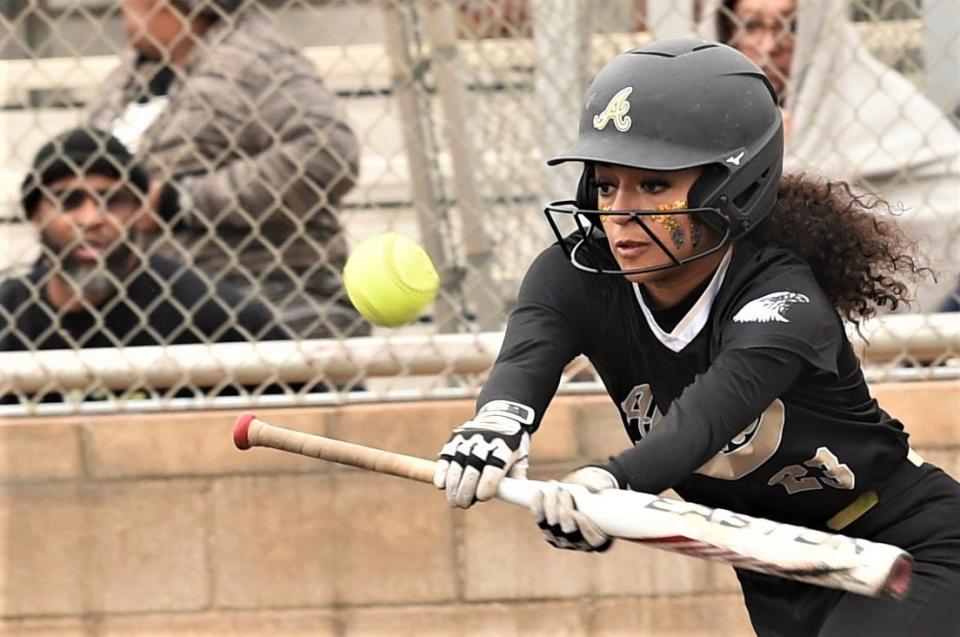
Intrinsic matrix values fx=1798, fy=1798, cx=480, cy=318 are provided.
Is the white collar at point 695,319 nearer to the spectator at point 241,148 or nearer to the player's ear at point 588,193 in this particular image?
the player's ear at point 588,193

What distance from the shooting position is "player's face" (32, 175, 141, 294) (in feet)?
16.4

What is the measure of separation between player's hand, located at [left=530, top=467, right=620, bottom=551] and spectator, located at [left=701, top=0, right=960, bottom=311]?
2.10m

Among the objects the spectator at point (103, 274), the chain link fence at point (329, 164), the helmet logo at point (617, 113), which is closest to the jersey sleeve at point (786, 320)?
the helmet logo at point (617, 113)

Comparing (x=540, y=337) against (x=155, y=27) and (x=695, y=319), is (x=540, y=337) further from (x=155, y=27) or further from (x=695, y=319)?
(x=155, y=27)

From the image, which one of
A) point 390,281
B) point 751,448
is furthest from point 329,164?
point 751,448

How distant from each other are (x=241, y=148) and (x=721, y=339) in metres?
2.11

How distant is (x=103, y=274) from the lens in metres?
5.04

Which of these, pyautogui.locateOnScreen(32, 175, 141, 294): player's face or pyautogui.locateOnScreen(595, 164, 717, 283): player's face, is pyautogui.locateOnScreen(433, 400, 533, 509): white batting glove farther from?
pyautogui.locateOnScreen(32, 175, 141, 294): player's face

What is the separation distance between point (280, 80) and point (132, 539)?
53.7 inches

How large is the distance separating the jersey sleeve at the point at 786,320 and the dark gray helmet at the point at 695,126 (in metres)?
0.11

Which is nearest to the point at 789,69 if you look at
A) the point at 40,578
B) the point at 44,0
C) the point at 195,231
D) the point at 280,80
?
the point at 280,80

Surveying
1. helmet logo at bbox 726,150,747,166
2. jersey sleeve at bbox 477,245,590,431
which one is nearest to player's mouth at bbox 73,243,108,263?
jersey sleeve at bbox 477,245,590,431

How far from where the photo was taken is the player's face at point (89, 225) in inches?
197

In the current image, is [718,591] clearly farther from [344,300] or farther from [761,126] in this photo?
[761,126]
